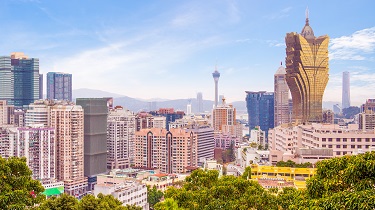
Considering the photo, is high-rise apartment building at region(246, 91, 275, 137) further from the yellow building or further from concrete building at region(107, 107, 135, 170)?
the yellow building

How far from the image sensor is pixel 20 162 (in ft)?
23.8

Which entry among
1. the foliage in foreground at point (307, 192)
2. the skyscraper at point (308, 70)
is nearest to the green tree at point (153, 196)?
the foliage in foreground at point (307, 192)

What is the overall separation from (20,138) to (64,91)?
48617 mm

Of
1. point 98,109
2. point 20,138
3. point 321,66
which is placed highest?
point 321,66

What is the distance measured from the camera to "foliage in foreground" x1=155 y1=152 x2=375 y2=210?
417cm

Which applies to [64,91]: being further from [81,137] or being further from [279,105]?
[81,137]

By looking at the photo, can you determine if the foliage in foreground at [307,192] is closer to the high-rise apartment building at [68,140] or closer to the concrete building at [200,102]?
the high-rise apartment building at [68,140]

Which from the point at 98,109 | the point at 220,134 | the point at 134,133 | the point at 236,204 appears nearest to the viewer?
the point at 236,204

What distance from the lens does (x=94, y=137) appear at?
117 feet

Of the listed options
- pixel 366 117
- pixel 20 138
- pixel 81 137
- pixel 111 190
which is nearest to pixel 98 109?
pixel 81 137

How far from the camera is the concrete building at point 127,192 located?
20094 mm

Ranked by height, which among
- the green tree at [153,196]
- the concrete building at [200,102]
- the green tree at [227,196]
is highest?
the concrete building at [200,102]

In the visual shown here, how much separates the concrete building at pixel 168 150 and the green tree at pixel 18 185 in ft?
100

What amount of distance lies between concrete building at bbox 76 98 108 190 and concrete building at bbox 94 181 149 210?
12626 mm
